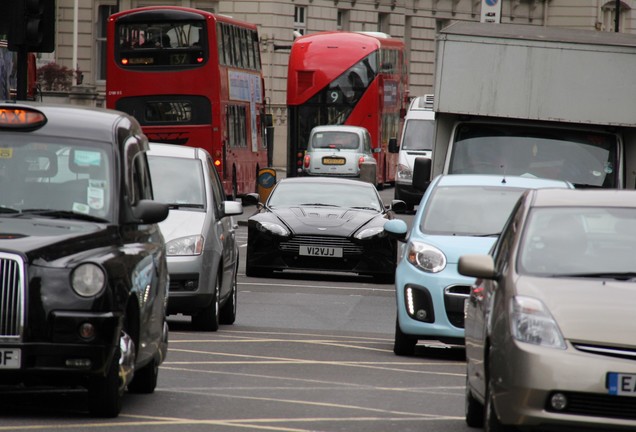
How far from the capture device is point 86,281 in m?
8.84

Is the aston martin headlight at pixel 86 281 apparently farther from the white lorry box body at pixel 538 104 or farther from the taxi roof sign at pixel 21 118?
the white lorry box body at pixel 538 104

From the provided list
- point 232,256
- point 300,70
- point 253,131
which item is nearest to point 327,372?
point 232,256

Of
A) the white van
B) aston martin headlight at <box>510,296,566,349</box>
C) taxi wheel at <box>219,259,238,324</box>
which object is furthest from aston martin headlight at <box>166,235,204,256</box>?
the white van

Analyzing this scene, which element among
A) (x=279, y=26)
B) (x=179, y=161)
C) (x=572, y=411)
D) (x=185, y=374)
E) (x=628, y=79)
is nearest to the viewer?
(x=572, y=411)

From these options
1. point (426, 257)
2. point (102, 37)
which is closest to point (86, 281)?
point (426, 257)

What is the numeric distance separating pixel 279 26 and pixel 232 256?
47459 millimetres

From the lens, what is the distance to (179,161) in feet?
53.1

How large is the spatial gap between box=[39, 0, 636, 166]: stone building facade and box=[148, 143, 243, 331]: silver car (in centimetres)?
4190

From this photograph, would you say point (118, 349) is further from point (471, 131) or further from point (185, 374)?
point (471, 131)

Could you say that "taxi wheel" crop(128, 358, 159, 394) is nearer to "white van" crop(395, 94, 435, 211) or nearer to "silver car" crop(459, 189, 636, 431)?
"silver car" crop(459, 189, 636, 431)

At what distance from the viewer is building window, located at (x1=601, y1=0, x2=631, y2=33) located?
8438cm

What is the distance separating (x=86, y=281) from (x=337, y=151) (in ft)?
130

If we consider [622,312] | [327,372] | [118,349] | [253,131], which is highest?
[622,312]

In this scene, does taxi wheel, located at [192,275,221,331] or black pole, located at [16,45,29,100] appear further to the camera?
taxi wheel, located at [192,275,221,331]
